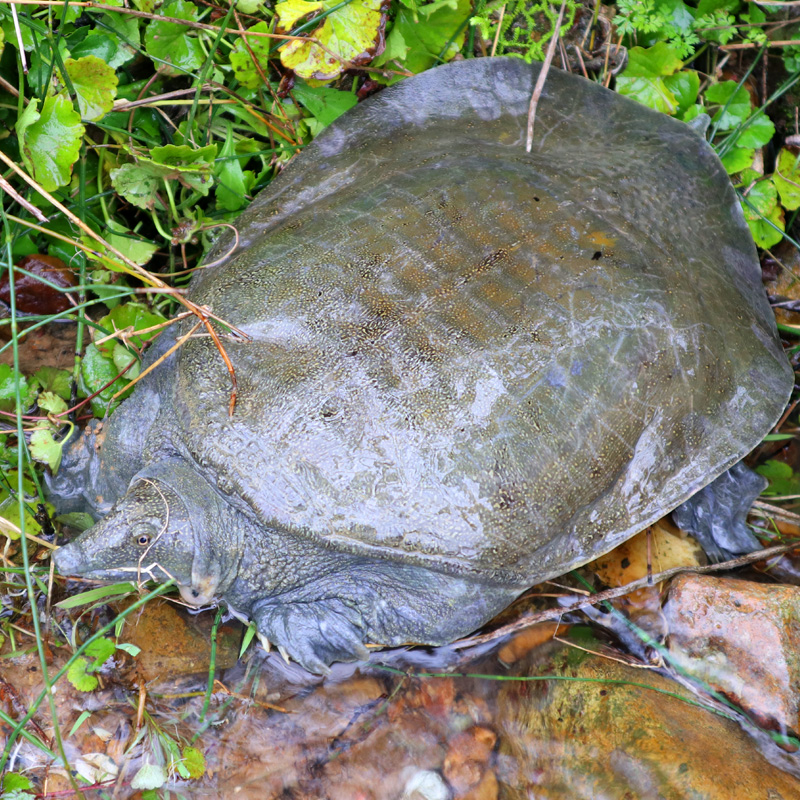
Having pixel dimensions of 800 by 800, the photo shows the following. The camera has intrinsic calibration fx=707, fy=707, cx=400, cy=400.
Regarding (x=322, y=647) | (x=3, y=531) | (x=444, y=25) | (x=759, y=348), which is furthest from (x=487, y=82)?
(x=3, y=531)

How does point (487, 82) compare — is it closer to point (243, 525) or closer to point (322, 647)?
point (243, 525)

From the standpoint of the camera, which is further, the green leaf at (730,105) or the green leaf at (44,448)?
the green leaf at (730,105)

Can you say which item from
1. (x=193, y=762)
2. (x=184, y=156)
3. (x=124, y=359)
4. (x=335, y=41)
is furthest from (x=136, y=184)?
(x=193, y=762)

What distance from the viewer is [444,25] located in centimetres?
280

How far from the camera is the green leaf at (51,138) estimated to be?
2262 millimetres

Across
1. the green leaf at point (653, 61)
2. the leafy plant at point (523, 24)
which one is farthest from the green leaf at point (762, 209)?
the leafy plant at point (523, 24)

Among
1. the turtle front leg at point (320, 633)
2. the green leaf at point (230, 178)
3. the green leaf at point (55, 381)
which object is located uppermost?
the green leaf at point (230, 178)

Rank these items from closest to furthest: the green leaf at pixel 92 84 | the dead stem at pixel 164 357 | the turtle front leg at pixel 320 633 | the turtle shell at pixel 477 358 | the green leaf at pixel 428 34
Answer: the turtle shell at pixel 477 358
the dead stem at pixel 164 357
the turtle front leg at pixel 320 633
the green leaf at pixel 92 84
the green leaf at pixel 428 34

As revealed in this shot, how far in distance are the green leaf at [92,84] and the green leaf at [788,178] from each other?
262 cm

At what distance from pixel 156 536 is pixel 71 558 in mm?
252

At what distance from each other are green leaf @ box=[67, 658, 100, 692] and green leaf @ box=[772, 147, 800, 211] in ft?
10.3

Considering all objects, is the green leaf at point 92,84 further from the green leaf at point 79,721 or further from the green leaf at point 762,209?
the green leaf at point 762,209

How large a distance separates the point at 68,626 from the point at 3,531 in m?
0.41

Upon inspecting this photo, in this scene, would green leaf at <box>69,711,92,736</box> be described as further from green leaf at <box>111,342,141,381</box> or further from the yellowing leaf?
the yellowing leaf
